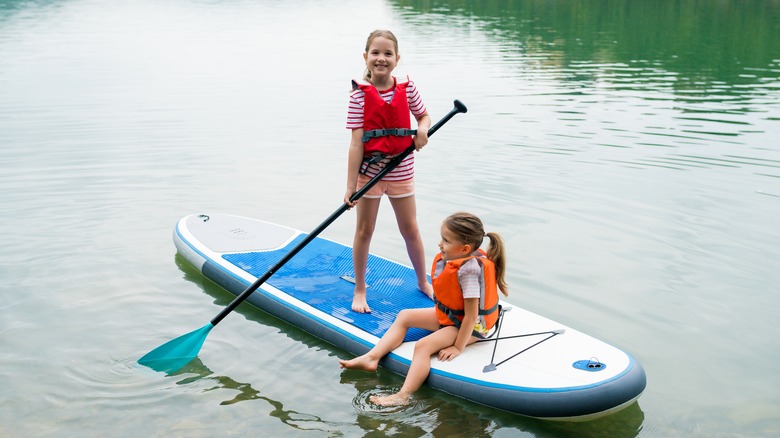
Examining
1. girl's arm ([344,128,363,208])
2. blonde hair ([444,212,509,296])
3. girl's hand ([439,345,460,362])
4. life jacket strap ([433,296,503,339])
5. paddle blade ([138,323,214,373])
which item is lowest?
paddle blade ([138,323,214,373])

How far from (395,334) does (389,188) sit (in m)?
0.94

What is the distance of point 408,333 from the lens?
4.62 m

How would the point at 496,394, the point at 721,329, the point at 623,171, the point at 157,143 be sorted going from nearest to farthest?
the point at 496,394 → the point at 721,329 → the point at 623,171 → the point at 157,143

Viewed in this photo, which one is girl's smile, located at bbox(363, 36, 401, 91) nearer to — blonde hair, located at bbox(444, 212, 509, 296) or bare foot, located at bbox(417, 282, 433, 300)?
blonde hair, located at bbox(444, 212, 509, 296)

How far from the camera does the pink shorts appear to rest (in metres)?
4.87

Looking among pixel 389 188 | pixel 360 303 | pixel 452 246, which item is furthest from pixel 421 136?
pixel 360 303

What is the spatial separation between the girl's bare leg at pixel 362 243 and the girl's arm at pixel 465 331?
2.53 feet

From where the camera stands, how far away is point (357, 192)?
4.78m

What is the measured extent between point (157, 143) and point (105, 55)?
30.4 ft

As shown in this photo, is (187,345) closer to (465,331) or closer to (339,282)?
(339,282)

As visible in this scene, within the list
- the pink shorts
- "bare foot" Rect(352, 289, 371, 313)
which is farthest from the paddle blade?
the pink shorts

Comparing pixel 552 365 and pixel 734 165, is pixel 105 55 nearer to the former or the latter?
pixel 734 165

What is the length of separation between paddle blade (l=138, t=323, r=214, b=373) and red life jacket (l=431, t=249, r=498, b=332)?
1469 mm

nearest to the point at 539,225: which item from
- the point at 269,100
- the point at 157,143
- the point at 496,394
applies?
the point at 496,394
